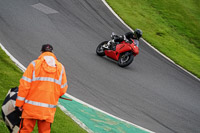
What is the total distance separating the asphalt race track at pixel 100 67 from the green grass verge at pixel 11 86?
1176mm

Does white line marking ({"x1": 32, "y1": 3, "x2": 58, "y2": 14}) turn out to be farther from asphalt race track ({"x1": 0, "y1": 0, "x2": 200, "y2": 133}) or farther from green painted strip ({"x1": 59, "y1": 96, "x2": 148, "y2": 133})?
green painted strip ({"x1": 59, "y1": 96, "x2": 148, "y2": 133})

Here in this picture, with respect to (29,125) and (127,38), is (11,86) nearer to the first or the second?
(29,125)

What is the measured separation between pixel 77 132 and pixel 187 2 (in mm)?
19001

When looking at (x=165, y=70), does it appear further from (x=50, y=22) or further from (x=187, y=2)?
(x=187, y=2)

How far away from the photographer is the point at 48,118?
566 centimetres

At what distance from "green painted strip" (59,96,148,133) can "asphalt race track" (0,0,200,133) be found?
22.0 inches

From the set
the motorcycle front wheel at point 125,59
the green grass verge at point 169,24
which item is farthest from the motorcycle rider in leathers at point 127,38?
the green grass verge at point 169,24

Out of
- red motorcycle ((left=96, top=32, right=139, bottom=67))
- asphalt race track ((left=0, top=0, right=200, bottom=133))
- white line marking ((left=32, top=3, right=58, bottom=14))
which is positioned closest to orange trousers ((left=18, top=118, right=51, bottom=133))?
asphalt race track ((left=0, top=0, right=200, bottom=133))

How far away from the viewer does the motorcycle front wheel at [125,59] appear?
45.7 ft

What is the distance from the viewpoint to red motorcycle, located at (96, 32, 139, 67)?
1398 centimetres

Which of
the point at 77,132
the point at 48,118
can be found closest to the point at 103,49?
the point at 77,132

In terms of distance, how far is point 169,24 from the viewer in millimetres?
20922

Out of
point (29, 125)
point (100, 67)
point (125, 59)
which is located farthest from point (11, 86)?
point (125, 59)

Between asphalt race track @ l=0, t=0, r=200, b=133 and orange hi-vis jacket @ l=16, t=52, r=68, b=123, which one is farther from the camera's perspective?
asphalt race track @ l=0, t=0, r=200, b=133
